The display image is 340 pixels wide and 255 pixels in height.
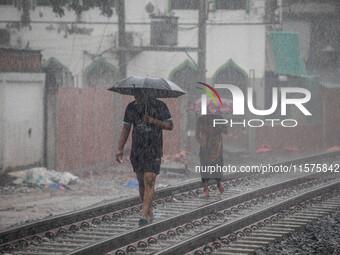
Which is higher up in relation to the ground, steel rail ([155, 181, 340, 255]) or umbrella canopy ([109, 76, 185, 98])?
umbrella canopy ([109, 76, 185, 98])

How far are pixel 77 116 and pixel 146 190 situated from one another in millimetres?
8279

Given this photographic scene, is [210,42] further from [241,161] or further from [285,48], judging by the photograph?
[241,161]

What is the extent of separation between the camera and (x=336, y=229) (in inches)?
341

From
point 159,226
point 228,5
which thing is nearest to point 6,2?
point 228,5

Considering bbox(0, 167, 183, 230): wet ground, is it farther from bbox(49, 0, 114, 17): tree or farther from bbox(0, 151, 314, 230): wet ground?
bbox(49, 0, 114, 17): tree

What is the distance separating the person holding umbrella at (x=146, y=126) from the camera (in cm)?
802

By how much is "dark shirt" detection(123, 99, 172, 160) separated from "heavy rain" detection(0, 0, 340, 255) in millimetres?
15

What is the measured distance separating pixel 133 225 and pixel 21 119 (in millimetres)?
7537

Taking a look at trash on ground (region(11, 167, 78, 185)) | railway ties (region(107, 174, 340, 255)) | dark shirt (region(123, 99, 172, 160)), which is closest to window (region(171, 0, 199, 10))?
trash on ground (region(11, 167, 78, 185))

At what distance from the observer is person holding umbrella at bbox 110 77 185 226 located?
8.02 m

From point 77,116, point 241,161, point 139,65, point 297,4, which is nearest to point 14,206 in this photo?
point 77,116

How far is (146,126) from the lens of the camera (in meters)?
8.03

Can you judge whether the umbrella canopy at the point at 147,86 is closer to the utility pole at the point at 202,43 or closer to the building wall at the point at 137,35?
the utility pole at the point at 202,43

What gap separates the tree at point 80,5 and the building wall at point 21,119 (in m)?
9.51
